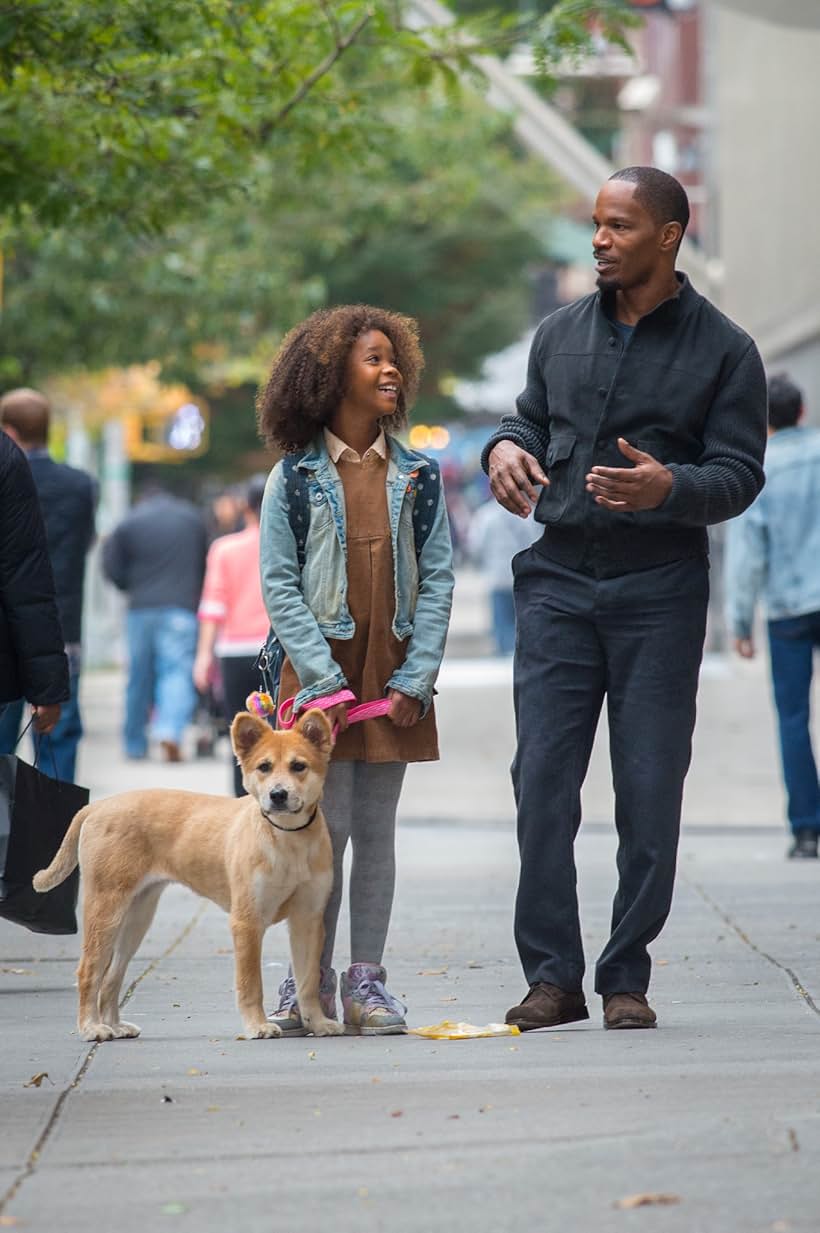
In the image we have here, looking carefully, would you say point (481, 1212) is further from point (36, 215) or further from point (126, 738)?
point (126, 738)

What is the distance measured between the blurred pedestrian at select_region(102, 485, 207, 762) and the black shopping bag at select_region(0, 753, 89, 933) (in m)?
9.47

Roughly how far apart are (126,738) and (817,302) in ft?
23.5

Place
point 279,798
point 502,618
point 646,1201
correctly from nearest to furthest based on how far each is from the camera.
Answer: point 646,1201 → point 279,798 → point 502,618

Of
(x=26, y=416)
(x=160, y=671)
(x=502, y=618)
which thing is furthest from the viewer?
(x=502, y=618)

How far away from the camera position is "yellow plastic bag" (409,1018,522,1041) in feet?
19.2

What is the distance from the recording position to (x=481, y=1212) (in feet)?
13.0

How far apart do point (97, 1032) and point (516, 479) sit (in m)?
1.86

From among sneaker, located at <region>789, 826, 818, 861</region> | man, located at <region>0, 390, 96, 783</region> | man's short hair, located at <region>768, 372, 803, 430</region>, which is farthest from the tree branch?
sneaker, located at <region>789, 826, 818, 861</region>

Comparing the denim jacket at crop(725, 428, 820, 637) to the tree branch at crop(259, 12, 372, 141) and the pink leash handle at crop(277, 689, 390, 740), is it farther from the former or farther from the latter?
the pink leash handle at crop(277, 689, 390, 740)

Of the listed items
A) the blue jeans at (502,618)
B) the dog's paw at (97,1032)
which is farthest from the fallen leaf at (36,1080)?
the blue jeans at (502,618)

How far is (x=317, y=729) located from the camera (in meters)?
5.71

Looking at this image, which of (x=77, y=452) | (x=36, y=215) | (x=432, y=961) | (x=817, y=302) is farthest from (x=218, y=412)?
(x=432, y=961)

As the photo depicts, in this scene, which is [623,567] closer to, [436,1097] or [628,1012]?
[628,1012]

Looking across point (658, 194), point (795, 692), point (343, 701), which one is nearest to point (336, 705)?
point (343, 701)
